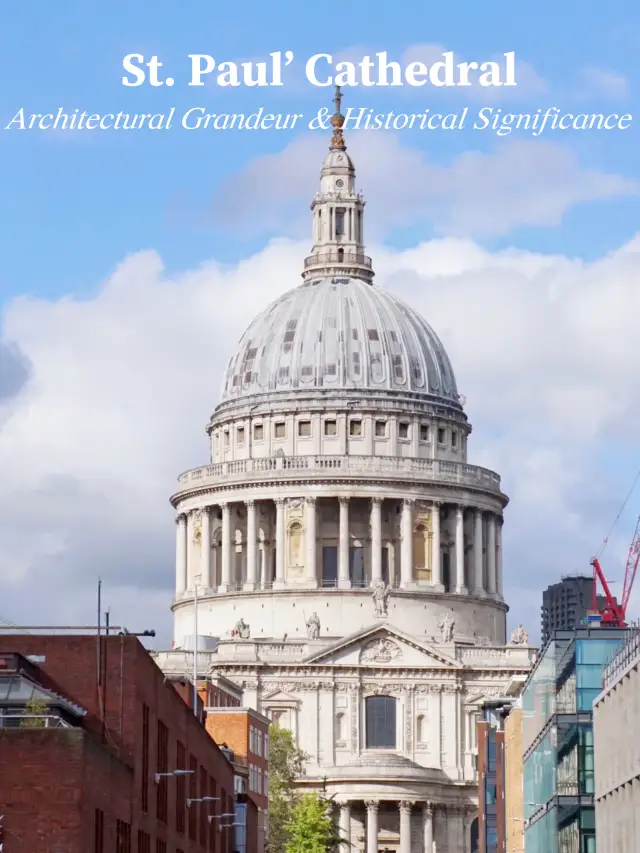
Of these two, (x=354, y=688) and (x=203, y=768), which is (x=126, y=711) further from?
(x=354, y=688)

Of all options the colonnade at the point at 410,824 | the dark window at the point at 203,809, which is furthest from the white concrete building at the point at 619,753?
the colonnade at the point at 410,824

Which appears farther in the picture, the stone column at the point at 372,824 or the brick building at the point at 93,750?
the stone column at the point at 372,824

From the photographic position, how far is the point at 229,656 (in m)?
188

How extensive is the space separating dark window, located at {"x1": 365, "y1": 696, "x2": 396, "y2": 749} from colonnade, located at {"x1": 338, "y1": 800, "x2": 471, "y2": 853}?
5.85 meters

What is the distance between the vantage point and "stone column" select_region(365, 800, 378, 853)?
7249 inches

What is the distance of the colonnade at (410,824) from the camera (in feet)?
604

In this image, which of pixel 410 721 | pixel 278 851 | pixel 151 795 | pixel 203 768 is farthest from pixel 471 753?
pixel 151 795

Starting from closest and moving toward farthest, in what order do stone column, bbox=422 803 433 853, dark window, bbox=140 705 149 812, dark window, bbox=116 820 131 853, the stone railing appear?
dark window, bbox=116 820 131 853 → dark window, bbox=140 705 149 812 → stone column, bbox=422 803 433 853 → the stone railing

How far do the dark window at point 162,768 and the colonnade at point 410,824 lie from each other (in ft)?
334

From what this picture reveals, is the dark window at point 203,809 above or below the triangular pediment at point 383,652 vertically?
below

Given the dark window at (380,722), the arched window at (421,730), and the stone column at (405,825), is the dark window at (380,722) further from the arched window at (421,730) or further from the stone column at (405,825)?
the stone column at (405,825)

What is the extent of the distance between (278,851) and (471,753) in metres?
37.6

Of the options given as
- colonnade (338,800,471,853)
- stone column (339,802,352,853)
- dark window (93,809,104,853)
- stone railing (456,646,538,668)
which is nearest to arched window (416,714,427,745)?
stone railing (456,646,538,668)

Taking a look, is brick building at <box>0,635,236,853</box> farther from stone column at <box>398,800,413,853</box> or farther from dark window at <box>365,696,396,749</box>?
dark window at <box>365,696,396,749</box>
